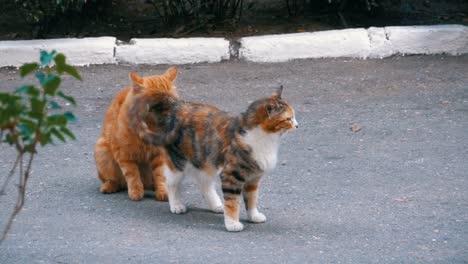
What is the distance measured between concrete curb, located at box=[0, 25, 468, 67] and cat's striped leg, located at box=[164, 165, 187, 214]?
388 centimetres

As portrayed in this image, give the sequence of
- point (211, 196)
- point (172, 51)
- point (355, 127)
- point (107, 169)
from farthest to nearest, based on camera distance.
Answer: point (172, 51) < point (355, 127) < point (107, 169) < point (211, 196)

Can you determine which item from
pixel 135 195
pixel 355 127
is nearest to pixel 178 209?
pixel 135 195

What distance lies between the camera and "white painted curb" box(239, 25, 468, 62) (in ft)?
30.7

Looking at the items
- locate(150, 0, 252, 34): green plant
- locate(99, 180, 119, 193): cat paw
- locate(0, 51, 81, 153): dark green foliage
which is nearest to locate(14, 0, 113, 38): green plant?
locate(150, 0, 252, 34): green plant

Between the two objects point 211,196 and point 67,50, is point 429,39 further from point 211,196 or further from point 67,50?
point 211,196

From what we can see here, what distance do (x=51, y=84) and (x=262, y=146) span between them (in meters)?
2.37

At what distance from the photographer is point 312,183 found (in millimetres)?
6223

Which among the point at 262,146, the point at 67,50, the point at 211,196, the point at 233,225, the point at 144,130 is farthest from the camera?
the point at 67,50

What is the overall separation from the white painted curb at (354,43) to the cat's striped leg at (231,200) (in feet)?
14.2

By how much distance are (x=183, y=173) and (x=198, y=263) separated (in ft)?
3.18

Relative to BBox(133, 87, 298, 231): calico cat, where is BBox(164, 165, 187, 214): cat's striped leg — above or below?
below

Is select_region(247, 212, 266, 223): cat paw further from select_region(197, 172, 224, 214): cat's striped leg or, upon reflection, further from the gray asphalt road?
select_region(197, 172, 224, 214): cat's striped leg

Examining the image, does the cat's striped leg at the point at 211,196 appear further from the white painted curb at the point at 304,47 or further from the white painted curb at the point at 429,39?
the white painted curb at the point at 429,39

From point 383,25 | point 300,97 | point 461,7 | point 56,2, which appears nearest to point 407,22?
point 383,25
